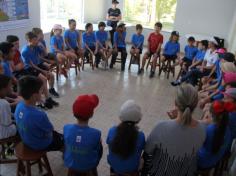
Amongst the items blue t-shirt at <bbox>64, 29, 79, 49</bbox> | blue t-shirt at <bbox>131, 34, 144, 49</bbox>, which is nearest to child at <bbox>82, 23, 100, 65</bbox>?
blue t-shirt at <bbox>64, 29, 79, 49</bbox>

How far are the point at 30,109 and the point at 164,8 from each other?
6715 millimetres

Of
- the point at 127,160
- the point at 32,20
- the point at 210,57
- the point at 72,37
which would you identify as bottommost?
the point at 127,160

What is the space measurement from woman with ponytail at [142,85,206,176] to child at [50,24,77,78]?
3.43 metres

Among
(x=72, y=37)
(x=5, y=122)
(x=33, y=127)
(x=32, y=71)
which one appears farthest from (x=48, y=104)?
(x=72, y=37)

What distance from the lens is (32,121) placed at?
6.75 ft

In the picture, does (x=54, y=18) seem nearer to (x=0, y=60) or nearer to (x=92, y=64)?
(x=92, y=64)

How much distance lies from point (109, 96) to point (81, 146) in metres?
2.60

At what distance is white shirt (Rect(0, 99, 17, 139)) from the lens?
7.08ft

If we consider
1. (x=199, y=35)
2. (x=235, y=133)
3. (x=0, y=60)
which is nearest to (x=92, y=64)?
(x=0, y=60)

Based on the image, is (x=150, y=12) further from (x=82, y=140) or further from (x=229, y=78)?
(x=82, y=140)

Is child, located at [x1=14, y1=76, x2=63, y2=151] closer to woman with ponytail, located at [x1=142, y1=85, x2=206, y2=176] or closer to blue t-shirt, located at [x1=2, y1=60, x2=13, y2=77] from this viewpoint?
woman with ponytail, located at [x1=142, y1=85, x2=206, y2=176]

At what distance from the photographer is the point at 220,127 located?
1936mm

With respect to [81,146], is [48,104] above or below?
below

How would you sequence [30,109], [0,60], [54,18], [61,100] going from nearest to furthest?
[30,109], [0,60], [61,100], [54,18]
